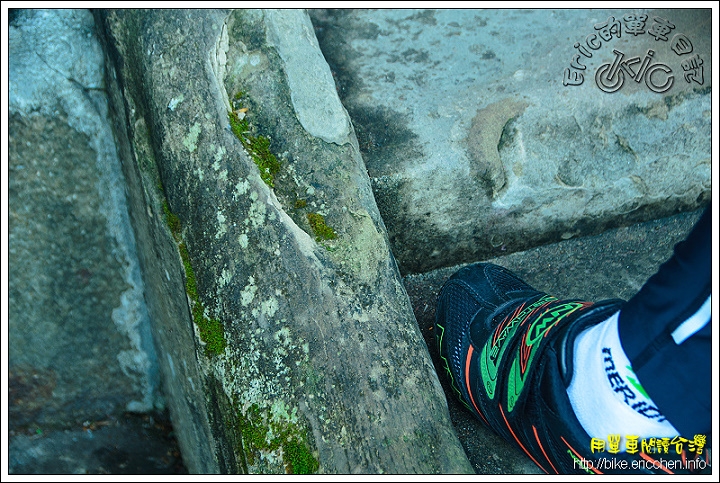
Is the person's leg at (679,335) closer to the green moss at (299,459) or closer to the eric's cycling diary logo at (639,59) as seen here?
the green moss at (299,459)

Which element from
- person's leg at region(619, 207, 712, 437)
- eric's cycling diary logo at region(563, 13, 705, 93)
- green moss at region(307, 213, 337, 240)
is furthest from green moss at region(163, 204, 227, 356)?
eric's cycling diary logo at region(563, 13, 705, 93)

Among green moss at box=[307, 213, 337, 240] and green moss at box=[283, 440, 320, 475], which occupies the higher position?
green moss at box=[307, 213, 337, 240]

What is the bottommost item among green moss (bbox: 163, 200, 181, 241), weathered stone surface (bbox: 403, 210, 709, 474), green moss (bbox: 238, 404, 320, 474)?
green moss (bbox: 238, 404, 320, 474)

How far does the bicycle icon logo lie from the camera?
4.66ft

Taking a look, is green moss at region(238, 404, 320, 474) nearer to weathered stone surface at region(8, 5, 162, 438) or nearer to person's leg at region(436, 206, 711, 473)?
person's leg at region(436, 206, 711, 473)

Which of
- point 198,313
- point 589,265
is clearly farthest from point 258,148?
point 589,265

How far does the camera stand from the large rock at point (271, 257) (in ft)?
3.09

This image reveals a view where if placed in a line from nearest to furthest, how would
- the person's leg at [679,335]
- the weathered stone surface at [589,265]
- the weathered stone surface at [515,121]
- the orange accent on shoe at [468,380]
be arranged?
1. the person's leg at [679,335]
2. the orange accent on shoe at [468,380]
3. the weathered stone surface at [515,121]
4. the weathered stone surface at [589,265]

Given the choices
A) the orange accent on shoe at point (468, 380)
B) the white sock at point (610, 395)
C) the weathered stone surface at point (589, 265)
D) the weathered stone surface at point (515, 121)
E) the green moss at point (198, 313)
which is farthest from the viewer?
the weathered stone surface at point (589, 265)

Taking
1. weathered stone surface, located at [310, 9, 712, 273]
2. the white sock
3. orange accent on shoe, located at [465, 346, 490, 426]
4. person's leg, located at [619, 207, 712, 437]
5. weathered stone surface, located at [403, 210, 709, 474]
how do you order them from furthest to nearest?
weathered stone surface, located at [403, 210, 709, 474]
weathered stone surface, located at [310, 9, 712, 273]
orange accent on shoe, located at [465, 346, 490, 426]
the white sock
person's leg, located at [619, 207, 712, 437]

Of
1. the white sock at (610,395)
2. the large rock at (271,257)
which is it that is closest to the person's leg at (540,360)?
the white sock at (610,395)

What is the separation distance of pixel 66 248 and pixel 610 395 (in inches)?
60.1

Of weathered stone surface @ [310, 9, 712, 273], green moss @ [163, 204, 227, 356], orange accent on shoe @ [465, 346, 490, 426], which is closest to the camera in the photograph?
green moss @ [163, 204, 227, 356]

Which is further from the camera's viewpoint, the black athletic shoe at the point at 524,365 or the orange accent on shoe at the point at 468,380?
the orange accent on shoe at the point at 468,380
